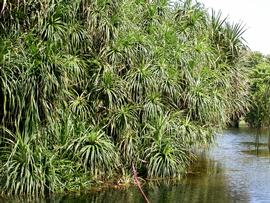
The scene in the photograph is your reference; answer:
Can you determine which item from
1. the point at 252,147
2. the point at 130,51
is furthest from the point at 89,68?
the point at 252,147

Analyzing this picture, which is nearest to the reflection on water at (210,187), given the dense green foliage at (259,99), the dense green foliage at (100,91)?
the dense green foliage at (100,91)

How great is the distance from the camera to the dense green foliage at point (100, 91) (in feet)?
32.6

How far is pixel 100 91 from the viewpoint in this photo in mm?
11820

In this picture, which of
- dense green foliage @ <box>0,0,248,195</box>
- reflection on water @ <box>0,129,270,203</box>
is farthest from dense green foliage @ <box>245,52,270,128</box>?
dense green foliage @ <box>0,0,248,195</box>

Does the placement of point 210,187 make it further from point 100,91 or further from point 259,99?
point 259,99

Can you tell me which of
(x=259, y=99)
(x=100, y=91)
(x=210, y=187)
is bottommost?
(x=210, y=187)

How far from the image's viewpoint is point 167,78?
12930 millimetres

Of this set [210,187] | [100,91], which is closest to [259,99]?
[210,187]

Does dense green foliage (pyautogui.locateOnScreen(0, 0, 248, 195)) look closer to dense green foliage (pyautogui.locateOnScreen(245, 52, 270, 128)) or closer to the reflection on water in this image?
the reflection on water

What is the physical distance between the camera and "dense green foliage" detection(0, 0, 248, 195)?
993cm

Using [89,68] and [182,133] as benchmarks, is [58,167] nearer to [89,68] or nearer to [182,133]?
[89,68]

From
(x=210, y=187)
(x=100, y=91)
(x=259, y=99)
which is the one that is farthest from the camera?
(x=259, y=99)

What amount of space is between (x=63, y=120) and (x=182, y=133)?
360 cm

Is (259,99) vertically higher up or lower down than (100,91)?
higher up
